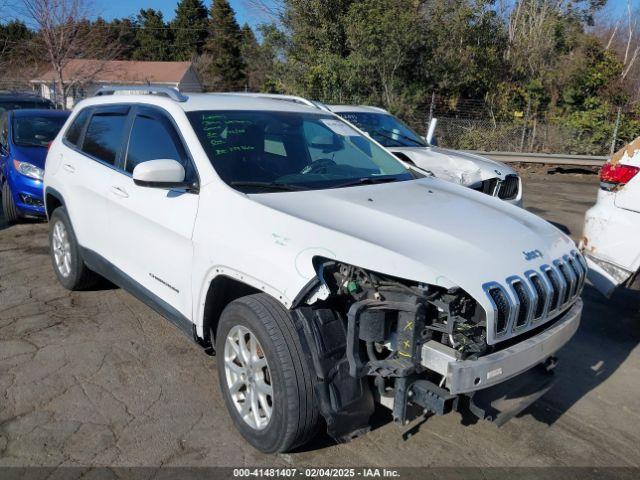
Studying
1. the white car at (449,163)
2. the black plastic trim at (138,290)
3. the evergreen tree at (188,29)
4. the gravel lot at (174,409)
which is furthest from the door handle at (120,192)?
the evergreen tree at (188,29)

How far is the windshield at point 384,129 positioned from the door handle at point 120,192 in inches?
208

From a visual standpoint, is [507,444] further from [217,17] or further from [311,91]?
[217,17]

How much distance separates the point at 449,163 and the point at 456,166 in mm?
129

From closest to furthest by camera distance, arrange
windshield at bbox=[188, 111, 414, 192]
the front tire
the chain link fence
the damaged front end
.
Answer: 1. the damaged front end
2. the front tire
3. windshield at bbox=[188, 111, 414, 192]
4. the chain link fence

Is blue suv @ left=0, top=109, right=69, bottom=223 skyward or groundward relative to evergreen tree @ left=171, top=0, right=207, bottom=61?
groundward

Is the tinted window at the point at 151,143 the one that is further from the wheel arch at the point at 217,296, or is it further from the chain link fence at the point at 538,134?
the chain link fence at the point at 538,134

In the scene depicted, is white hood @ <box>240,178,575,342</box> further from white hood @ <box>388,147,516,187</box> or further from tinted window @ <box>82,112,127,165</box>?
white hood @ <box>388,147,516,187</box>

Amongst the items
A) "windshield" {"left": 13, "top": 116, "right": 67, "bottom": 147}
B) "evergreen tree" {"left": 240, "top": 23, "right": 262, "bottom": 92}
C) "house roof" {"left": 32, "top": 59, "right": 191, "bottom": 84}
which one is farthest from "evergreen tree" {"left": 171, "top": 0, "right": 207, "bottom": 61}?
"windshield" {"left": 13, "top": 116, "right": 67, "bottom": 147}

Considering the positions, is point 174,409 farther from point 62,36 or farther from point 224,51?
point 224,51

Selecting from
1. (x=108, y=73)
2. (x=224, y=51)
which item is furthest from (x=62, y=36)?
(x=224, y=51)

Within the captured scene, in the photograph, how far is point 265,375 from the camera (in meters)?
3.05

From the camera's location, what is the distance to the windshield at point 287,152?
361 cm

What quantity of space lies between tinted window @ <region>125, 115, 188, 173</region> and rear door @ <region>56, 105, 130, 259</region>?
22cm

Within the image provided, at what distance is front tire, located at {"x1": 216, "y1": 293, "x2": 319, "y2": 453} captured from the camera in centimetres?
278
